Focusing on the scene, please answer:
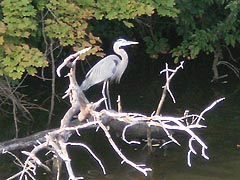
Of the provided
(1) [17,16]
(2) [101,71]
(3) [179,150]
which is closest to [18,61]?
(1) [17,16]

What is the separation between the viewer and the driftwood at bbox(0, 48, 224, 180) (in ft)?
19.2

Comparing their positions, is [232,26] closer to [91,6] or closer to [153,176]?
[91,6]

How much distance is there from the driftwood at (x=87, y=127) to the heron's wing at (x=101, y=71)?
52.6 inches

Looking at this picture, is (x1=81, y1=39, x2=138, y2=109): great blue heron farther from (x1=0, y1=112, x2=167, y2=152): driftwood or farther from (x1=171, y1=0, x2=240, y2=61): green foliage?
(x1=171, y1=0, x2=240, y2=61): green foliage

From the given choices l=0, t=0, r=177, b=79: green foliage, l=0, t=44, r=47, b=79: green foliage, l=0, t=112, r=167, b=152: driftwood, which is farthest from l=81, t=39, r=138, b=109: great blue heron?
l=0, t=44, r=47, b=79: green foliage

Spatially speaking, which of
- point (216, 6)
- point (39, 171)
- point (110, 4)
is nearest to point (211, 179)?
point (39, 171)

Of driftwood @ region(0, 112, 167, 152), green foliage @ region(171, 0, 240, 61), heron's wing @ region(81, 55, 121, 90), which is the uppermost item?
green foliage @ region(171, 0, 240, 61)

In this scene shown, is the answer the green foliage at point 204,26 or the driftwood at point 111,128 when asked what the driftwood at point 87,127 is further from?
the green foliage at point 204,26

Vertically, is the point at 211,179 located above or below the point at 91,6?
below

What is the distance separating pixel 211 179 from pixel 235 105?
10.5ft

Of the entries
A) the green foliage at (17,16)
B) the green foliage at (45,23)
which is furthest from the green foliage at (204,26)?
the green foliage at (17,16)

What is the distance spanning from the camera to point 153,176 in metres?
8.23

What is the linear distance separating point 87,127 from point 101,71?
2.08 m

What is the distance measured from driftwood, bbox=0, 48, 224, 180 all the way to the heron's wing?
134 cm
